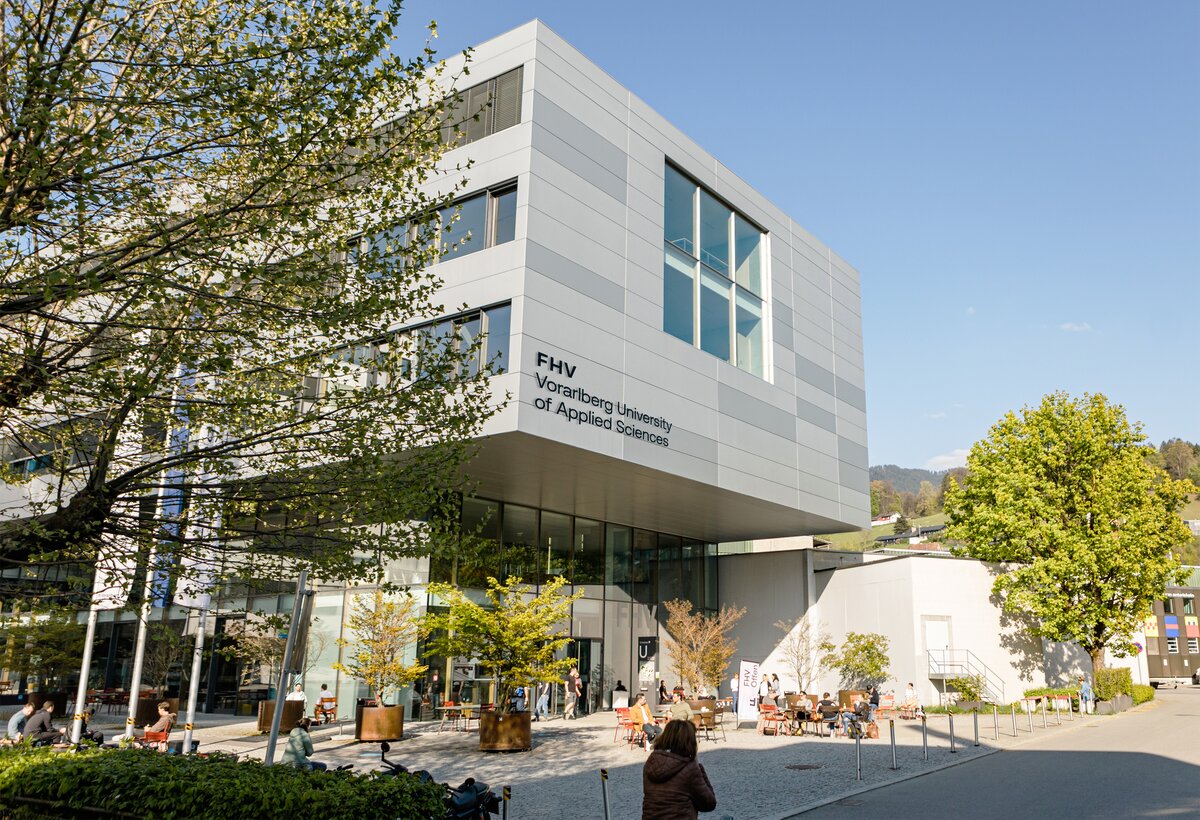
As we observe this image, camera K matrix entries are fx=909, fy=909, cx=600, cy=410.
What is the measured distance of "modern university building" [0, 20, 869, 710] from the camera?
22766 millimetres

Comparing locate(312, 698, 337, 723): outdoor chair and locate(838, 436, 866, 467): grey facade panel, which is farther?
locate(838, 436, 866, 467): grey facade panel

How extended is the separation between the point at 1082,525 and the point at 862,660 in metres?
10.0

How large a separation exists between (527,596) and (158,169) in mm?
21766

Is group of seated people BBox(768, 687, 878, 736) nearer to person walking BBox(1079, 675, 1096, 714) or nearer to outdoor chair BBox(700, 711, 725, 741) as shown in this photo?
outdoor chair BBox(700, 711, 725, 741)

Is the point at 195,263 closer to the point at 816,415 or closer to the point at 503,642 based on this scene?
the point at 503,642

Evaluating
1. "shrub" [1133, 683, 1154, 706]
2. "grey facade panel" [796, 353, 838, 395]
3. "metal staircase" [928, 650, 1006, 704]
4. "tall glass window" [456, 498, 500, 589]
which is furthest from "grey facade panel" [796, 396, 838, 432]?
"shrub" [1133, 683, 1154, 706]

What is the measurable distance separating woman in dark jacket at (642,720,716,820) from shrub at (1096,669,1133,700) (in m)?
31.2

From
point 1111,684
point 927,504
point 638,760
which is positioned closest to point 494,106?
point 638,760

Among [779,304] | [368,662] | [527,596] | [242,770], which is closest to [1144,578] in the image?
[779,304]

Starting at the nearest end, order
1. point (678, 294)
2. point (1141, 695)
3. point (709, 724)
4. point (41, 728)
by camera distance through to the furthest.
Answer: point (41, 728)
point (709, 724)
point (678, 294)
point (1141, 695)

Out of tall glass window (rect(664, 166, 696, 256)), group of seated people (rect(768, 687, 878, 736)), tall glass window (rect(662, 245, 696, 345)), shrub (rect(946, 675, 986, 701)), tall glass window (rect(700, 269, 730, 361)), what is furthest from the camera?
shrub (rect(946, 675, 986, 701))

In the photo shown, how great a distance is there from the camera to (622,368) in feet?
79.6

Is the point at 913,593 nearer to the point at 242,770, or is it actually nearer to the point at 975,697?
the point at 975,697

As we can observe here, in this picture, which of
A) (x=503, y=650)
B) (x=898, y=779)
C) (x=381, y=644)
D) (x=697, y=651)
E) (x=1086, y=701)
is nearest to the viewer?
(x=898, y=779)
